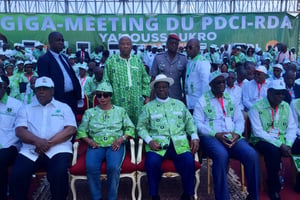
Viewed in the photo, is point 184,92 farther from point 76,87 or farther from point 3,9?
point 3,9

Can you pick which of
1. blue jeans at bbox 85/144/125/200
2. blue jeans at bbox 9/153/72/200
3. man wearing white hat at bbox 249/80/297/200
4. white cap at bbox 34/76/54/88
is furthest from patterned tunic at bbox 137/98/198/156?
white cap at bbox 34/76/54/88

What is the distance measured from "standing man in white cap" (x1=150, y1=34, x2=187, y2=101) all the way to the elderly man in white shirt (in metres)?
1.44

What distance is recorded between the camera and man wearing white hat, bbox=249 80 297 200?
347cm

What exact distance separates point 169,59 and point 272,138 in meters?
1.71

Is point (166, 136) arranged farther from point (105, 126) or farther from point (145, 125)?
point (105, 126)

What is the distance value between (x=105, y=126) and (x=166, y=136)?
754 mm

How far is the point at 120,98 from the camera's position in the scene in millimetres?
3867

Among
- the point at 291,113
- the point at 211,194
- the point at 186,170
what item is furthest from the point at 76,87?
the point at 291,113

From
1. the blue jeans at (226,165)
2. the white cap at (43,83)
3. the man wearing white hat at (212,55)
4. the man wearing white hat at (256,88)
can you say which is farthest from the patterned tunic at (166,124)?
the man wearing white hat at (212,55)

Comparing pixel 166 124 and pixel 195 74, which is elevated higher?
pixel 195 74

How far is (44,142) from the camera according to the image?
3.14 m

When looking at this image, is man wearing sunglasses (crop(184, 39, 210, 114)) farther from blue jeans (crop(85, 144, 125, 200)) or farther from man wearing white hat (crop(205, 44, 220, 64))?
man wearing white hat (crop(205, 44, 220, 64))

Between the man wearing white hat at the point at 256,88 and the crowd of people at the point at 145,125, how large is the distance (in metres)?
1.25

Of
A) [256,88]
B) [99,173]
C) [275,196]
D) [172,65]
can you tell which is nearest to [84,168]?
[99,173]
